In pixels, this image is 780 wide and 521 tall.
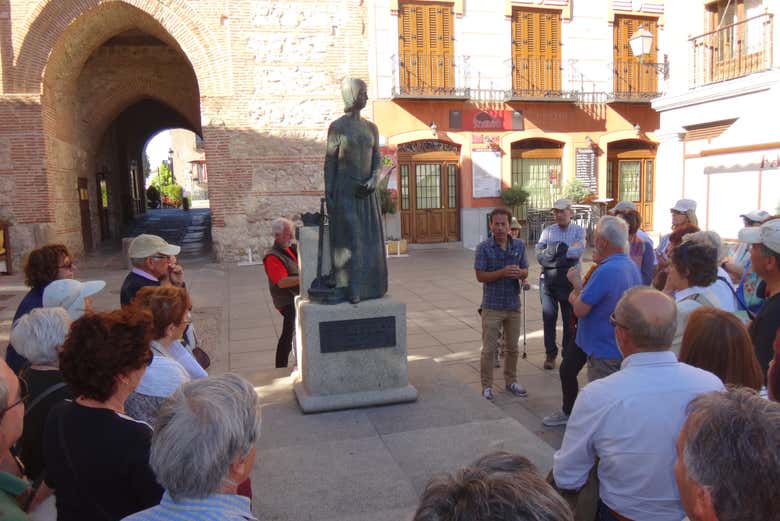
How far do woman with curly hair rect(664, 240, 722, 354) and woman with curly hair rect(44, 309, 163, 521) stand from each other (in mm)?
2624

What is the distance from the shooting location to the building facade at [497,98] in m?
16.5

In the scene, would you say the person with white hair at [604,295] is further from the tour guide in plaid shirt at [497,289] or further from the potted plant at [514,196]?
the potted plant at [514,196]

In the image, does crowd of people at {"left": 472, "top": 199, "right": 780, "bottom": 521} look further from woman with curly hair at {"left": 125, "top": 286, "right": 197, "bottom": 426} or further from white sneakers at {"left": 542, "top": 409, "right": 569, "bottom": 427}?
woman with curly hair at {"left": 125, "top": 286, "right": 197, "bottom": 426}

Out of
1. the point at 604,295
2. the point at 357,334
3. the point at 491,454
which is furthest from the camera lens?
the point at 357,334

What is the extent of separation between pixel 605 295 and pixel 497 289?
140 cm

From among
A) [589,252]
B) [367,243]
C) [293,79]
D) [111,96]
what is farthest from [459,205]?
[367,243]

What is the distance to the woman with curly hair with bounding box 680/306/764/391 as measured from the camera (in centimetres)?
219

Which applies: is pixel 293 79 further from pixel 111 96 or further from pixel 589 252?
pixel 589 252

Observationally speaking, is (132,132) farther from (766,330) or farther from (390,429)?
(766,330)

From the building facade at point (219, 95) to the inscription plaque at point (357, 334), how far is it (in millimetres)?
11360

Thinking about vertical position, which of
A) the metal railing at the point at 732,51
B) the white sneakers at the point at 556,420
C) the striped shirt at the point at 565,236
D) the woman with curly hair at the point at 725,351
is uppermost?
the metal railing at the point at 732,51

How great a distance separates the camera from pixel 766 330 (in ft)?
9.00

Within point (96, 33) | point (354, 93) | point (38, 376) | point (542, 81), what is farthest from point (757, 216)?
point (96, 33)

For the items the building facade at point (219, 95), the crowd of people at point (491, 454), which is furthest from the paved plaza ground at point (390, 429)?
the building facade at point (219, 95)
